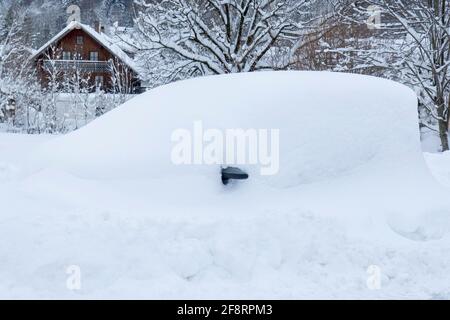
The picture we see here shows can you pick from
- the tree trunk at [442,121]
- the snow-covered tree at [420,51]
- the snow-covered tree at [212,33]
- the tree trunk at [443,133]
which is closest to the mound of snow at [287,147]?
the snow-covered tree at [212,33]


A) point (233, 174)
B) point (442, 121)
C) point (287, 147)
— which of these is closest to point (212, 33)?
point (442, 121)

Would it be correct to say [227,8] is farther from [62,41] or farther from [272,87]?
[62,41]

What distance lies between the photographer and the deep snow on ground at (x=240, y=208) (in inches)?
145

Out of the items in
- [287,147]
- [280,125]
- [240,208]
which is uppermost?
[280,125]

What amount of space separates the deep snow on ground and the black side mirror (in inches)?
3.1

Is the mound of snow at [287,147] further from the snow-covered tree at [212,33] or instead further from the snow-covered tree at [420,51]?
the snow-covered tree at [420,51]

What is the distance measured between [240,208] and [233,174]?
289 mm

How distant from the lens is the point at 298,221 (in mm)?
4152

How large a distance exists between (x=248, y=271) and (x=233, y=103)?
154 cm

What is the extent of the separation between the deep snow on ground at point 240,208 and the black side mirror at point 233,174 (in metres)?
0.08

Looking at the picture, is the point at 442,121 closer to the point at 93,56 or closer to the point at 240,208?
the point at 240,208

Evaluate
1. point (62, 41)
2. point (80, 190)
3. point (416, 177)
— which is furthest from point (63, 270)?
point (62, 41)

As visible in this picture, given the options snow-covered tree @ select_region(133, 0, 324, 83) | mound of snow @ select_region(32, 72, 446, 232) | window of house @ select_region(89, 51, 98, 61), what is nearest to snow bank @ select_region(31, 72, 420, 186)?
mound of snow @ select_region(32, 72, 446, 232)

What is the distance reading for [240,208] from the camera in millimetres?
4254
